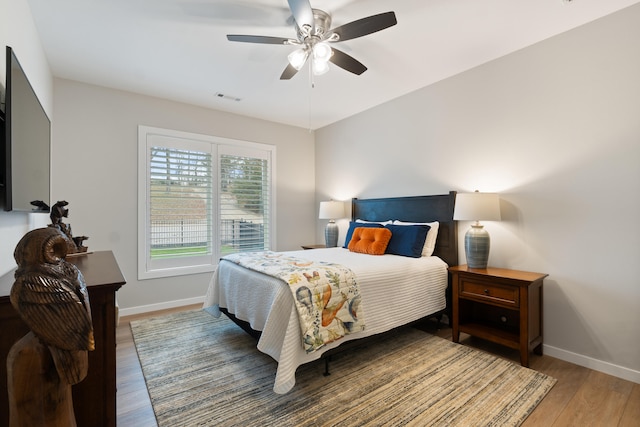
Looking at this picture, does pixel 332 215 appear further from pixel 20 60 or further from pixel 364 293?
pixel 20 60

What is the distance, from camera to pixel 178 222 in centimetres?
397

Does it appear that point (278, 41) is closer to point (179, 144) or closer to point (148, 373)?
point (179, 144)

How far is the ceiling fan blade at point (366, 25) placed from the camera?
6.14 feet

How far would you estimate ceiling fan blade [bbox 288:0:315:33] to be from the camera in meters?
1.86

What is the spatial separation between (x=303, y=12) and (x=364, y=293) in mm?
2043

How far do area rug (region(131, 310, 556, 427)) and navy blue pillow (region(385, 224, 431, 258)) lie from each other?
856 millimetres

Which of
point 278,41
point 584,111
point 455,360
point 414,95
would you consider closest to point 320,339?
point 455,360

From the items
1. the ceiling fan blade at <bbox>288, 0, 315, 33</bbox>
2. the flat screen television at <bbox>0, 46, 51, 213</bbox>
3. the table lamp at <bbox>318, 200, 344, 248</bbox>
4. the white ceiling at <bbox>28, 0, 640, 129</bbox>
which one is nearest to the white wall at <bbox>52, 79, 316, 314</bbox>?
the white ceiling at <bbox>28, 0, 640, 129</bbox>

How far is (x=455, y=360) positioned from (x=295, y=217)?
326cm

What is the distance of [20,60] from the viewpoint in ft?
6.28

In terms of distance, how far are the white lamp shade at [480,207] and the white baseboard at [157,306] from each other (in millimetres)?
3487

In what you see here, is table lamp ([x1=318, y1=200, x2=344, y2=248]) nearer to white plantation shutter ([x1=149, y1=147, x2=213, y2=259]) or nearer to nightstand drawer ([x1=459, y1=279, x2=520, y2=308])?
white plantation shutter ([x1=149, y1=147, x2=213, y2=259])

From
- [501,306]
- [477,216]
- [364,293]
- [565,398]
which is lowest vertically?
[565,398]

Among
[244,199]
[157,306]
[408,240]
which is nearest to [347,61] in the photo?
[408,240]
